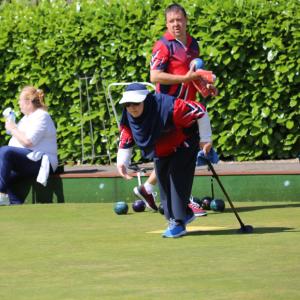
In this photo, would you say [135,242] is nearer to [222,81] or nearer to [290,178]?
[290,178]

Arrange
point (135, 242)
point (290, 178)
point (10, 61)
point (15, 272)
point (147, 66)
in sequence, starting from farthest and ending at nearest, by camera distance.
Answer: point (10, 61) → point (147, 66) → point (290, 178) → point (135, 242) → point (15, 272)

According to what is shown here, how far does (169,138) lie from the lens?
28.2 ft

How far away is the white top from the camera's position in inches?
473

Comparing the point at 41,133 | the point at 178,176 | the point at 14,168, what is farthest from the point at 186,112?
the point at 14,168

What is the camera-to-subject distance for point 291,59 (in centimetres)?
1225

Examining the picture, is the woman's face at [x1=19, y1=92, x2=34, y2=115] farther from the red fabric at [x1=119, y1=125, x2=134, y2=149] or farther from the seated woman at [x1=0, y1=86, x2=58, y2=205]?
the red fabric at [x1=119, y1=125, x2=134, y2=149]

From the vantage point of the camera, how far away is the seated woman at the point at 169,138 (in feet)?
27.7

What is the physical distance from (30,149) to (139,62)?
202 cm

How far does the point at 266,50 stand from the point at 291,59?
1.06 ft

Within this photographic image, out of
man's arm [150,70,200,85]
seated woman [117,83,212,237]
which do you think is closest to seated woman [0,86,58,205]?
man's arm [150,70,200,85]

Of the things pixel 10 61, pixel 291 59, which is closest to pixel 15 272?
pixel 291 59

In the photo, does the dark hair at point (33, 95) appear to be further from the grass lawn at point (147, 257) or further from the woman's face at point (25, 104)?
the grass lawn at point (147, 257)

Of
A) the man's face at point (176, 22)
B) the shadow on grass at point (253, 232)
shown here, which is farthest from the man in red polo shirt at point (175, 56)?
the shadow on grass at point (253, 232)

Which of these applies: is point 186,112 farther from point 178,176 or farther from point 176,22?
point 176,22
